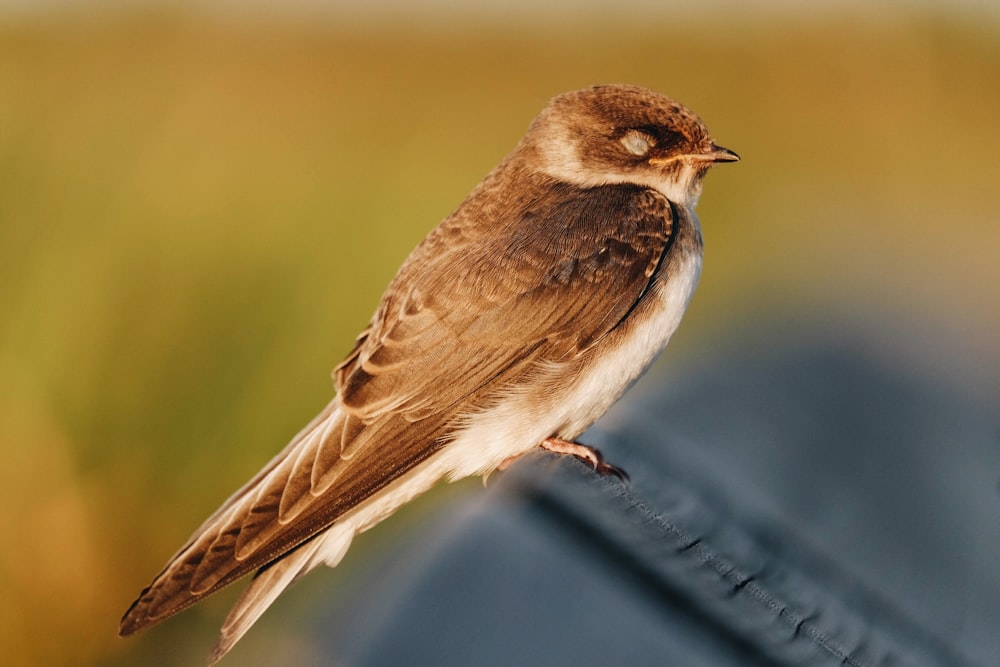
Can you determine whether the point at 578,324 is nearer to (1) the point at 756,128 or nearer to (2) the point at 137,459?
(2) the point at 137,459

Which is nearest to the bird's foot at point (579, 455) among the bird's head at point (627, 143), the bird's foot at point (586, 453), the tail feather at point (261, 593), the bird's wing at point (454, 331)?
the bird's foot at point (586, 453)

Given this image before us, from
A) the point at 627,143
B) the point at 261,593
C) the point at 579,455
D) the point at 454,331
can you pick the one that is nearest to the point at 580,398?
the point at 579,455

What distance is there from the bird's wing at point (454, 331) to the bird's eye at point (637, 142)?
9cm

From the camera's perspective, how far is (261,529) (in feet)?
4.75

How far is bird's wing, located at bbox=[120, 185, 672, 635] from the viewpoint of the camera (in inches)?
59.2

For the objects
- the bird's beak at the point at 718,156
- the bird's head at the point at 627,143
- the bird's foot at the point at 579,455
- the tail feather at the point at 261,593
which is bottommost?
the tail feather at the point at 261,593

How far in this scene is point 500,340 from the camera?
1.59 meters

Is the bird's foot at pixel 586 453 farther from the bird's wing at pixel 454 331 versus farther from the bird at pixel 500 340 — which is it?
the bird's wing at pixel 454 331

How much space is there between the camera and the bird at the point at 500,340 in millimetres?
1517

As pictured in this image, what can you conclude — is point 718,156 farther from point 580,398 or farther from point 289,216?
point 289,216

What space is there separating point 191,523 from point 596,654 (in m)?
1.87

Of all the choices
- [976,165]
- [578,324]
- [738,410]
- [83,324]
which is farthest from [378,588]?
[976,165]

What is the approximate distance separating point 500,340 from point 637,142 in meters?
0.36

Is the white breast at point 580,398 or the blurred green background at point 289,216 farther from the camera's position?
the blurred green background at point 289,216
